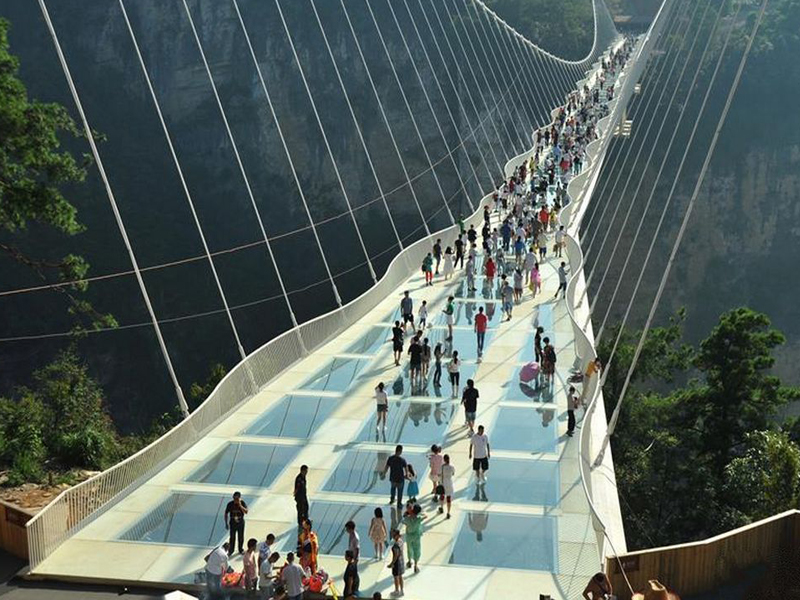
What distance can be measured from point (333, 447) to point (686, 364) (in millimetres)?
26653

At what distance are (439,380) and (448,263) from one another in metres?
7.44

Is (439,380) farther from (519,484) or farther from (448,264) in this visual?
(448,264)

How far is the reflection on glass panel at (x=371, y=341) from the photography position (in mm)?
18922

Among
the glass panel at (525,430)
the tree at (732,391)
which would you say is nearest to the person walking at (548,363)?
the glass panel at (525,430)

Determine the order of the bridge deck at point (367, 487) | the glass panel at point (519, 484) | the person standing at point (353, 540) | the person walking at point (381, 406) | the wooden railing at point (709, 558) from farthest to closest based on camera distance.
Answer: the person walking at point (381, 406)
the glass panel at point (519, 484)
the bridge deck at point (367, 487)
the person standing at point (353, 540)
the wooden railing at point (709, 558)

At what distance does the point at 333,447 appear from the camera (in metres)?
14.3

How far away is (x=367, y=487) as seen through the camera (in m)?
13.0

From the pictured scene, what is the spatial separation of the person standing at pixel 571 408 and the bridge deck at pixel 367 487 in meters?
0.18

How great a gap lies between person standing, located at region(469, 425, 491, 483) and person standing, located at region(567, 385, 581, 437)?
1675 millimetres

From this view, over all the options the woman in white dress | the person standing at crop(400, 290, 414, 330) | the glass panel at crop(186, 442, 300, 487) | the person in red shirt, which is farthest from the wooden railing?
the woman in white dress

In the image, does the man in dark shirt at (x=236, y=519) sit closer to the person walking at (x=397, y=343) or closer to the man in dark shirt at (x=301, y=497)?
the man in dark shirt at (x=301, y=497)

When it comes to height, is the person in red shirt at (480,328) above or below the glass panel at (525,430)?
above

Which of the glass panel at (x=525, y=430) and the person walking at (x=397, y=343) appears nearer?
the glass panel at (x=525, y=430)

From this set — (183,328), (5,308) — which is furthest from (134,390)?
(5,308)
